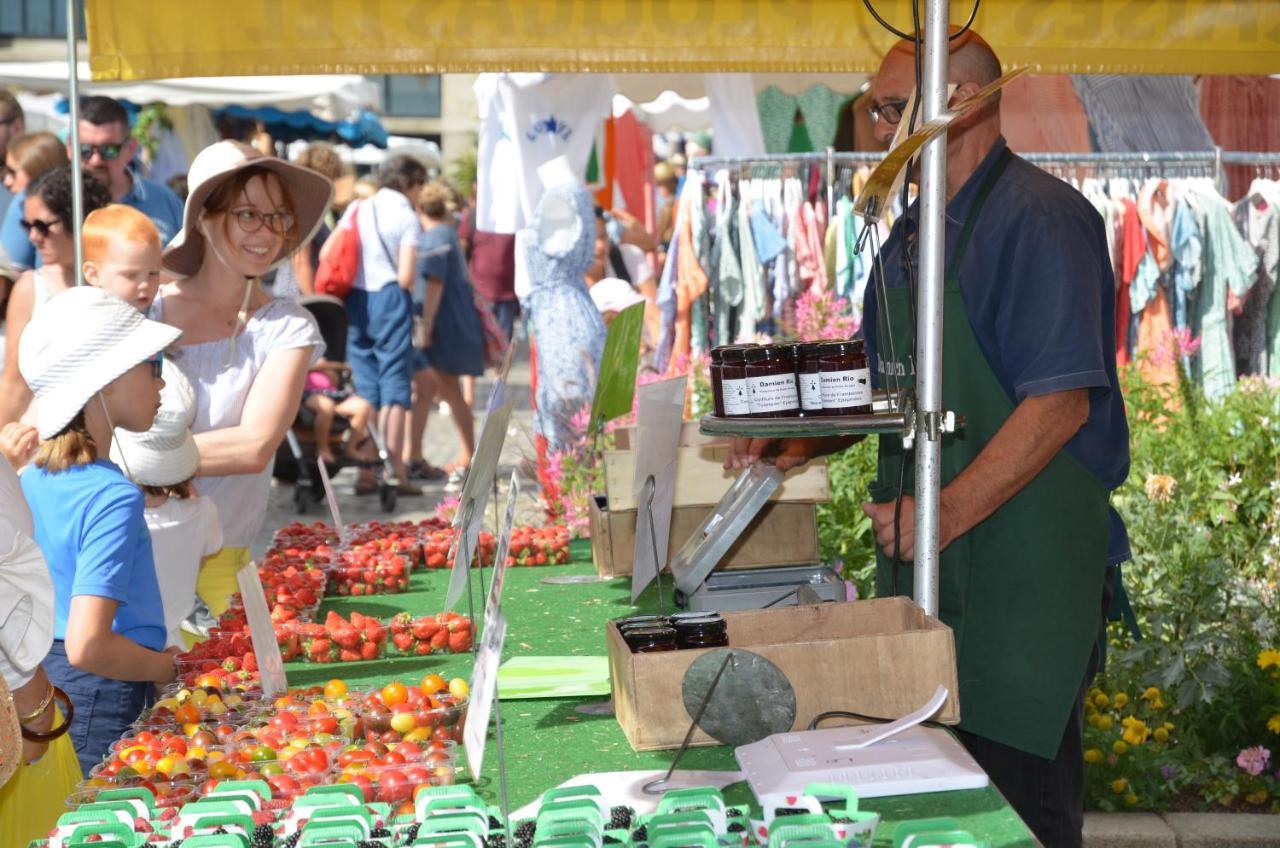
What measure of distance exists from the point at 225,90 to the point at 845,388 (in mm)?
11048

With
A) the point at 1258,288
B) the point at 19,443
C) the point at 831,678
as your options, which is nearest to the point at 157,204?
the point at 19,443

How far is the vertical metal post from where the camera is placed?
2.34 m

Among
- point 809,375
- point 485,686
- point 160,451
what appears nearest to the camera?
point 485,686

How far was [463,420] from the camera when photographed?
10.2 meters

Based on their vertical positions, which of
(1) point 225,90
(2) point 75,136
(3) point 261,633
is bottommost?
(3) point 261,633

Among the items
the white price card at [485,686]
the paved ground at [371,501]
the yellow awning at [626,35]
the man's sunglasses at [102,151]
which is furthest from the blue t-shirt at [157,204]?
the white price card at [485,686]

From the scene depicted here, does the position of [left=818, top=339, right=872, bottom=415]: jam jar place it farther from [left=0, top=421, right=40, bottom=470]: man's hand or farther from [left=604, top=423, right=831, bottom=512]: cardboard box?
[left=0, top=421, right=40, bottom=470]: man's hand

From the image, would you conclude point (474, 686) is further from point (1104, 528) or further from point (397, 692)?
point (1104, 528)

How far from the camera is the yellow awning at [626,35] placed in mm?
3590

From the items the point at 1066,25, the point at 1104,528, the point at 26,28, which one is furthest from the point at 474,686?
the point at 26,28

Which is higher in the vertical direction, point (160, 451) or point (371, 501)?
point (160, 451)

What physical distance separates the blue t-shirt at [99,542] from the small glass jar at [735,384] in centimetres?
117

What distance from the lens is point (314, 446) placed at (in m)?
9.24

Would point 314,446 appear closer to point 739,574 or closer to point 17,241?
point 17,241
